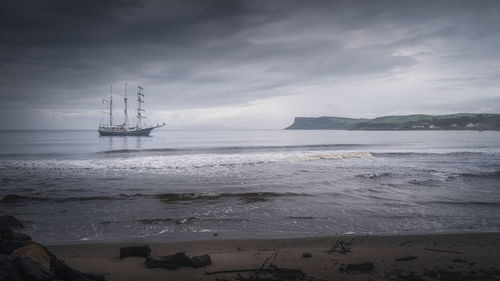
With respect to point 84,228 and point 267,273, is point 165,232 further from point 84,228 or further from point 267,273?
point 267,273

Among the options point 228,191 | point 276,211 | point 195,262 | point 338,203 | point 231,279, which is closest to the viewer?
point 231,279

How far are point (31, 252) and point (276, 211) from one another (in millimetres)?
7192

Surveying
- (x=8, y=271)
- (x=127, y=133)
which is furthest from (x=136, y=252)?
(x=127, y=133)

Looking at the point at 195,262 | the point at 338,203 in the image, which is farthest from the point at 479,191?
the point at 195,262

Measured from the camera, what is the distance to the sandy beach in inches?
194

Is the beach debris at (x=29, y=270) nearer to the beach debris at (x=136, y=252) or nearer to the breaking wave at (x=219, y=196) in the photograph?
the beach debris at (x=136, y=252)

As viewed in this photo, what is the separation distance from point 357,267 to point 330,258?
24.9 inches

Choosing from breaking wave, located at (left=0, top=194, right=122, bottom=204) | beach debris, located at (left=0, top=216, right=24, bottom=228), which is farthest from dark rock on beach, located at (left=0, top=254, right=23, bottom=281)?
breaking wave, located at (left=0, top=194, right=122, bottom=204)

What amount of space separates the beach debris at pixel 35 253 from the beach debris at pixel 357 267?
4.99 meters

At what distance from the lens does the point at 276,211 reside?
32.5 feet

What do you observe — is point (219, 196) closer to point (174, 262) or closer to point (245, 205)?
point (245, 205)

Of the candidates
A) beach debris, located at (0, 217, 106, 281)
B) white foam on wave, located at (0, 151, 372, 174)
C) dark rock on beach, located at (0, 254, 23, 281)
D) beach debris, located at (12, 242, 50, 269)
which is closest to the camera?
dark rock on beach, located at (0, 254, 23, 281)

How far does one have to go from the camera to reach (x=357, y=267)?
5188mm

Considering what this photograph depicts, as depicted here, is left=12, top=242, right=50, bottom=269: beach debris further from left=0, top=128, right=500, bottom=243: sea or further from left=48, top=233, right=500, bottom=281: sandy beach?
left=0, top=128, right=500, bottom=243: sea
